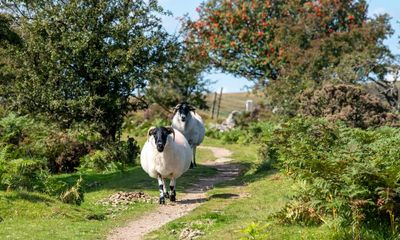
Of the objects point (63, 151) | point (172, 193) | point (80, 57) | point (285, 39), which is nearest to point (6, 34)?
point (80, 57)

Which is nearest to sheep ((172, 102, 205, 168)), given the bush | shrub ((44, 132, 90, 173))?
the bush

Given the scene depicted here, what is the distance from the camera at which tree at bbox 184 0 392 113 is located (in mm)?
37156

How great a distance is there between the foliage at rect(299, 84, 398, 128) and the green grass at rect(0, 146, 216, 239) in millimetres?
7287

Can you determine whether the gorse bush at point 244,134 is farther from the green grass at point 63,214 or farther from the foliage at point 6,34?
the green grass at point 63,214

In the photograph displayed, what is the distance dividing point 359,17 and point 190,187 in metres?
26.5

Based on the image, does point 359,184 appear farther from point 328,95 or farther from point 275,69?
point 275,69

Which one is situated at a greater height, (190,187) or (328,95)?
(328,95)

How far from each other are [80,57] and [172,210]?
11.7 m

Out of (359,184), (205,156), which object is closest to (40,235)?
(359,184)

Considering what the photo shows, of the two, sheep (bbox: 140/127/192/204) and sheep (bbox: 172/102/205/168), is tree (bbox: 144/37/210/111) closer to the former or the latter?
sheep (bbox: 172/102/205/168)

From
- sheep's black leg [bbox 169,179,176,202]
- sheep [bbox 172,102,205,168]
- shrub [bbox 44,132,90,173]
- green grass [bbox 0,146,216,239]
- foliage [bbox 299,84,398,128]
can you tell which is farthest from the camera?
shrub [bbox 44,132,90,173]

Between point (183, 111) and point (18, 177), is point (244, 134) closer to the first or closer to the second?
point (183, 111)

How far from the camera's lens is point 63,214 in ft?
54.5

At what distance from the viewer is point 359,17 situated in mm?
43406
